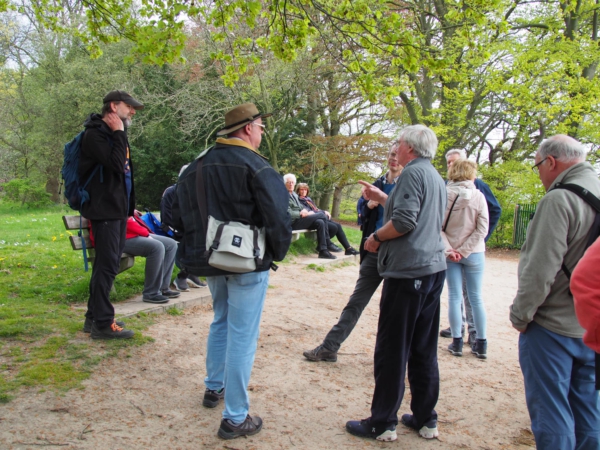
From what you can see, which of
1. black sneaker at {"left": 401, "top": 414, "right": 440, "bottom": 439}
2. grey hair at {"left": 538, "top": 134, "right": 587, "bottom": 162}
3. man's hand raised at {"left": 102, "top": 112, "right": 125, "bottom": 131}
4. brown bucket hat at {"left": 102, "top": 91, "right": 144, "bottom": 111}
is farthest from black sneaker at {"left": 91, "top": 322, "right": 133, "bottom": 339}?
grey hair at {"left": 538, "top": 134, "right": 587, "bottom": 162}

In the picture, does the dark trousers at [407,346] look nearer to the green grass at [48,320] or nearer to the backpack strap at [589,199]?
the backpack strap at [589,199]

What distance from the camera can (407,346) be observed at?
310 centimetres

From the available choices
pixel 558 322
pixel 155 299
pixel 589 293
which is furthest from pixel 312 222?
pixel 589 293

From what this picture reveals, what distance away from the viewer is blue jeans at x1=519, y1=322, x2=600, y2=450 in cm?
237

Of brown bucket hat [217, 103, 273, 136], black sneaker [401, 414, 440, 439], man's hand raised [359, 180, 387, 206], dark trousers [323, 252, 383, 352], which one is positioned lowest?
black sneaker [401, 414, 440, 439]

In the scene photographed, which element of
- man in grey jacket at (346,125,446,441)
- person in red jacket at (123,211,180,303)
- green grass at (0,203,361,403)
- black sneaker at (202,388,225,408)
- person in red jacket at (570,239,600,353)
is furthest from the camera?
person in red jacket at (123,211,180,303)

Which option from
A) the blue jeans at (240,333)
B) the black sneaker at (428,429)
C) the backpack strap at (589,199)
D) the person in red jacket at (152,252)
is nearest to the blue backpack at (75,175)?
the person in red jacket at (152,252)

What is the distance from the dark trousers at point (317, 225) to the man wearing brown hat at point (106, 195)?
539cm

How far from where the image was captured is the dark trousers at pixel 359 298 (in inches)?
172

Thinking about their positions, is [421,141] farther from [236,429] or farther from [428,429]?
[236,429]

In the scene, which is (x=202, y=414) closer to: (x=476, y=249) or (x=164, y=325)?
(x=164, y=325)

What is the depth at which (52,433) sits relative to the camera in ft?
9.63

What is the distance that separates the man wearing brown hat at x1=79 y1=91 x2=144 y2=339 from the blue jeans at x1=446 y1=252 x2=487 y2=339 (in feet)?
10.2

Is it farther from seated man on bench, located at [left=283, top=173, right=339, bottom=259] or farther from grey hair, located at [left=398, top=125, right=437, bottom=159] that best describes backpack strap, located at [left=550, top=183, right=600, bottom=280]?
seated man on bench, located at [left=283, top=173, right=339, bottom=259]
